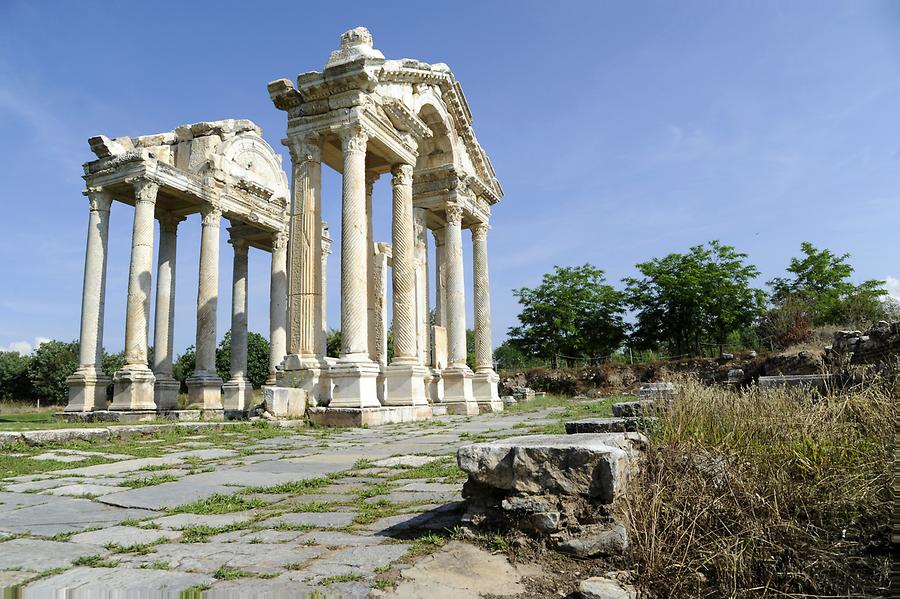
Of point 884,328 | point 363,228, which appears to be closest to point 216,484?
point 363,228

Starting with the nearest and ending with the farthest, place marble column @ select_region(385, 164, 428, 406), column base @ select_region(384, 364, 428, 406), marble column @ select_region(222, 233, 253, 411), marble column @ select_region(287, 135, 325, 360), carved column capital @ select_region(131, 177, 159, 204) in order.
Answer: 1. marble column @ select_region(287, 135, 325, 360)
2. column base @ select_region(384, 364, 428, 406)
3. marble column @ select_region(385, 164, 428, 406)
4. carved column capital @ select_region(131, 177, 159, 204)
5. marble column @ select_region(222, 233, 253, 411)

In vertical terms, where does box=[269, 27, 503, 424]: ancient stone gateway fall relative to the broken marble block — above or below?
above

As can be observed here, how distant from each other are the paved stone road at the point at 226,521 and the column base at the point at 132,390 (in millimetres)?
12108

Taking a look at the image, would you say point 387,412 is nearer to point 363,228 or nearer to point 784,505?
point 363,228

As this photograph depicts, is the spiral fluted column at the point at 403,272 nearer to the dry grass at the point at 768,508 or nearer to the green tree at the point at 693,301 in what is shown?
the dry grass at the point at 768,508

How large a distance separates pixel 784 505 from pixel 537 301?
44917mm

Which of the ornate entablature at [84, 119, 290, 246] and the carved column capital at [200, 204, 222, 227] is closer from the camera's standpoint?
the ornate entablature at [84, 119, 290, 246]

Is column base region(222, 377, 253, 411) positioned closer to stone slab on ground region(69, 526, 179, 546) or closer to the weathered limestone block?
stone slab on ground region(69, 526, 179, 546)

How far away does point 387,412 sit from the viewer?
1450 cm

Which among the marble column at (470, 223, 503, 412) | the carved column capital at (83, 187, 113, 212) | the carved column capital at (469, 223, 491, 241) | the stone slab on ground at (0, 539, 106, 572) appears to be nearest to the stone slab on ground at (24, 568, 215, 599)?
the stone slab on ground at (0, 539, 106, 572)

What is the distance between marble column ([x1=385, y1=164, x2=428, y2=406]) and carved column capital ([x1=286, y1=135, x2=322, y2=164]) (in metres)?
2.90

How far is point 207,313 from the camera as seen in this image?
74.9ft

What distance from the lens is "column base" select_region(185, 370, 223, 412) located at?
22562 mm

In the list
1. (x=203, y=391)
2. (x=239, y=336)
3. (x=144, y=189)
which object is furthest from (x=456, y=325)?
(x=144, y=189)
